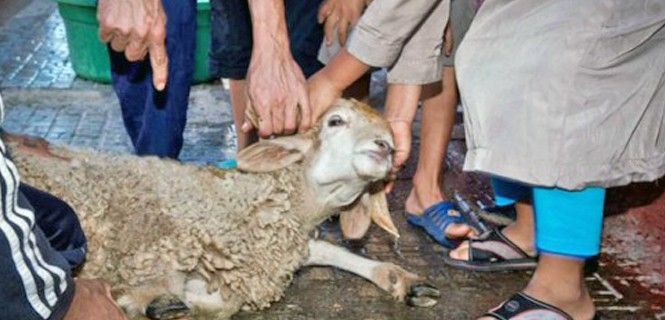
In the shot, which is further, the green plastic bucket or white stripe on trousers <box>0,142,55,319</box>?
the green plastic bucket

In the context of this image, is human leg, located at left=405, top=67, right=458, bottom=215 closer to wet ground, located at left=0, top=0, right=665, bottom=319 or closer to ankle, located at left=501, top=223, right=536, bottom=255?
wet ground, located at left=0, top=0, right=665, bottom=319

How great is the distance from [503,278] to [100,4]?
4.97 feet

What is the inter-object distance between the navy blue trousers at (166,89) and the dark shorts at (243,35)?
5.1 inches

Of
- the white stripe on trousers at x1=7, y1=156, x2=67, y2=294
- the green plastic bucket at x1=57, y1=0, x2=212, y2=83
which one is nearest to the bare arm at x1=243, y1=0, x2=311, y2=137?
the white stripe on trousers at x1=7, y1=156, x2=67, y2=294

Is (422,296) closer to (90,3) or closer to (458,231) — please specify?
(458,231)

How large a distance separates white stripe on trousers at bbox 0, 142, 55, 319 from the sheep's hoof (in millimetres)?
859

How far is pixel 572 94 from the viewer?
2.43 m

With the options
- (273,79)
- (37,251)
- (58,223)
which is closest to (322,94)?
(273,79)

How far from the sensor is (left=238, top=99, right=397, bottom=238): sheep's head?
8.91 ft

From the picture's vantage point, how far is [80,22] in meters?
5.69

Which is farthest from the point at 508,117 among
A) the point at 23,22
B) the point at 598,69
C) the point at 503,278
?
the point at 23,22

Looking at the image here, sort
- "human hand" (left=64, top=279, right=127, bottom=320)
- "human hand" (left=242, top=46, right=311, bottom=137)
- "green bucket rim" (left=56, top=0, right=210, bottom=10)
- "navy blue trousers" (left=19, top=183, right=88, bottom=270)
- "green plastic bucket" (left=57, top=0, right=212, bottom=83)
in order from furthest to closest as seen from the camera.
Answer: "green plastic bucket" (left=57, top=0, right=212, bottom=83)
"green bucket rim" (left=56, top=0, right=210, bottom=10)
"human hand" (left=242, top=46, right=311, bottom=137)
"navy blue trousers" (left=19, top=183, right=88, bottom=270)
"human hand" (left=64, top=279, right=127, bottom=320)

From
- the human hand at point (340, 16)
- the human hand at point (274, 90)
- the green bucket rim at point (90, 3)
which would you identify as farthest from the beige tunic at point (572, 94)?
the green bucket rim at point (90, 3)

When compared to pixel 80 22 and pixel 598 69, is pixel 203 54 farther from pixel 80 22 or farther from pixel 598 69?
pixel 598 69
